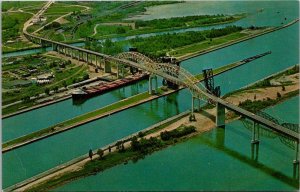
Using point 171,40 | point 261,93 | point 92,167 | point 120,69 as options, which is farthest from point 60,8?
point 92,167

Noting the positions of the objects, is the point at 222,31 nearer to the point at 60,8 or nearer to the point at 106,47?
the point at 106,47

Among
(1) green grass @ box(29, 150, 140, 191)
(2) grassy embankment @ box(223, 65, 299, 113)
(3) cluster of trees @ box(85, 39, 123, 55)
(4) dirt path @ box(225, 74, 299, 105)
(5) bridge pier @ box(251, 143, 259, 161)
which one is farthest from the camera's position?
(3) cluster of trees @ box(85, 39, 123, 55)

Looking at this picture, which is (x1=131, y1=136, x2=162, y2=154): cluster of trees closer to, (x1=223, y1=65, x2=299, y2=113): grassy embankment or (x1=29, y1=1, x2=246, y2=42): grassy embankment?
(x1=223, y1=65, x2=299, y2=113): grassy embankment

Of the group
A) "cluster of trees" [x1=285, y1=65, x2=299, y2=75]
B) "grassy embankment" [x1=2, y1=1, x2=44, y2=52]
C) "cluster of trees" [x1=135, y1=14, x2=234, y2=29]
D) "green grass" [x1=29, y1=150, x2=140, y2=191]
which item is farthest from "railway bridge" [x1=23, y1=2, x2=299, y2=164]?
"cluster of trees" [x1=135, y1=14, x2=234, y2=29]

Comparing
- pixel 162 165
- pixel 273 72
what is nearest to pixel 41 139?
pixel 162 165

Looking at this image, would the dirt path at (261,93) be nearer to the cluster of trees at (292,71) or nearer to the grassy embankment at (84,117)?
the cluster of trees at (292,71)
